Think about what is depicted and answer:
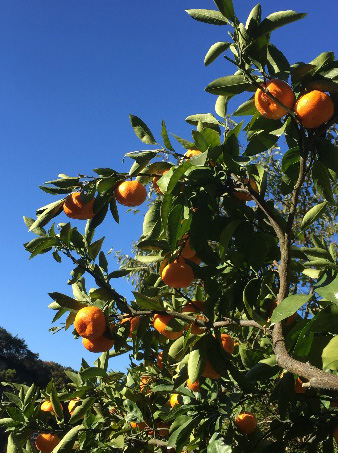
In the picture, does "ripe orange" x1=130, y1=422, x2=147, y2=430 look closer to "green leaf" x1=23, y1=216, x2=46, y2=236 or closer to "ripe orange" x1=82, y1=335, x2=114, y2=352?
"ripe orange" x1=82, y1=335, x2=114, y2=352

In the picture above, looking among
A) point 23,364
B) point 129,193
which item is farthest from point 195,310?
point 23,364

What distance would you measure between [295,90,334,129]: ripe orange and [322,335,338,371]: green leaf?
0.68m

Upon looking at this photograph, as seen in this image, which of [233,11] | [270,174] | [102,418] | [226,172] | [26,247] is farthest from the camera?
[270,174]

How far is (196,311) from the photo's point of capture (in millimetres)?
2016

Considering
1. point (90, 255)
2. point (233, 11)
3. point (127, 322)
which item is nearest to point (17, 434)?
point (127, 322)

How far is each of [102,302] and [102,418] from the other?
0.88 metres

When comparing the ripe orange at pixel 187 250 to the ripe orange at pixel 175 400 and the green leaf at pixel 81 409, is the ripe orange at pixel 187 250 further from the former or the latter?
the green leaf at pixel 81 409

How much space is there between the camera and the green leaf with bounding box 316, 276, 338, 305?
125 centimetres

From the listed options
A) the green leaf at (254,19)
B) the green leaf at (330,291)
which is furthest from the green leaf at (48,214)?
the green leaf at (330,291)

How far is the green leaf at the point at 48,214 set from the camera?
5.94ft

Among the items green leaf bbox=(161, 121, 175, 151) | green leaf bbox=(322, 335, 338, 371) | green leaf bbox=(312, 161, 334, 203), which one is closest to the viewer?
green leaf bbox=(322, 335, 338, 371)

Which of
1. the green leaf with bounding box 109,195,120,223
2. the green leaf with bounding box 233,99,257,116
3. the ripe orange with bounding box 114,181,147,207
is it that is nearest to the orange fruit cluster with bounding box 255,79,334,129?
the green leaf with bounding box 233,99,257,116

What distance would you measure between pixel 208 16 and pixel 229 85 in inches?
9.2

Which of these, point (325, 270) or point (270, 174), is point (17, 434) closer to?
point (325, 270)
